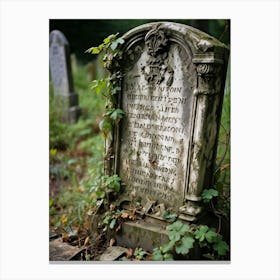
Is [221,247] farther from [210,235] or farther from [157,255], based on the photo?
[157,255]

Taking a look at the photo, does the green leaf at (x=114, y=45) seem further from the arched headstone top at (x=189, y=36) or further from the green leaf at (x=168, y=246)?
the green leaf at (x=168, y=246)

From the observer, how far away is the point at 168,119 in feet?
10.7

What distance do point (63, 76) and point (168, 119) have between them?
5.28 metres

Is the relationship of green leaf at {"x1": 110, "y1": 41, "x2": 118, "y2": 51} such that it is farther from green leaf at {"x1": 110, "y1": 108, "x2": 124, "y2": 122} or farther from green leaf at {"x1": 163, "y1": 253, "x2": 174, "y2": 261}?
green leaf at {"x1": 163, "y1": 253, "x2": 174, "y2": 261}

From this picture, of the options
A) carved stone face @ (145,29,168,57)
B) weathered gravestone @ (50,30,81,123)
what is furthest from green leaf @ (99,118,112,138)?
weathered gravestone @ (50,30,81,123)

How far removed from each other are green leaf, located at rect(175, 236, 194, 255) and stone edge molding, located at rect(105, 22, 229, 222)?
0.23 meters

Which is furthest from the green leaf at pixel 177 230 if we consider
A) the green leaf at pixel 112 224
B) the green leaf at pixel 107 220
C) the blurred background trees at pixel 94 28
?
the blurred background trees at pixel 94 28

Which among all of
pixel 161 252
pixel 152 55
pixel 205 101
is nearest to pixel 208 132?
pixel 205 101

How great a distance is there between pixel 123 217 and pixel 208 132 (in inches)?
48.6

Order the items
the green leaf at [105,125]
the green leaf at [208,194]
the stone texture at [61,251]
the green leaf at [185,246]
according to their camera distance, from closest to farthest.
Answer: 1. the green leaf at [185,246]
2. the green leaf at [208,194]
3. the stone texture at [61,251]
4. the green leaf at [105,125]

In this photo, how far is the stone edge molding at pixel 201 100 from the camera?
2.88 meters

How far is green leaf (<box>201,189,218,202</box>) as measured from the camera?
122 inches

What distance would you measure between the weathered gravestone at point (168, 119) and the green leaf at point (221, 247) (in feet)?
0.93

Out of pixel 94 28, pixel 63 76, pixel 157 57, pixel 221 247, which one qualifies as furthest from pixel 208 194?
pixel 63 76
